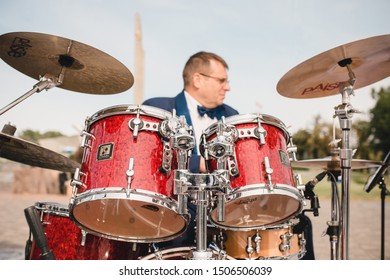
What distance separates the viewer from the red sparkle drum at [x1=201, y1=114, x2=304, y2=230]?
5.22 ft

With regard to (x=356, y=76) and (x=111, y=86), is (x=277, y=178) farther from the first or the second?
(x=111, y=86)

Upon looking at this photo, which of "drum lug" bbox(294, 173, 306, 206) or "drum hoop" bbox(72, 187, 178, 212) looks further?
"drum lug" bbox(294, 173, 306, 206)

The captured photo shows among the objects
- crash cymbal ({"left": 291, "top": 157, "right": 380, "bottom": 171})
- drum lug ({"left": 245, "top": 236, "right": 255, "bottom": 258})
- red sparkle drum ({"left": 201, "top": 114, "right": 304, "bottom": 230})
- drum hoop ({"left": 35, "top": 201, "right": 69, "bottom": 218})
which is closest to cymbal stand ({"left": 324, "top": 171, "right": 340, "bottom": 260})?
crash cymbal ({"left": 291, "top": 157, "right": 380, "bottom": 171})

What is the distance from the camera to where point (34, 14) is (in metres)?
2.06

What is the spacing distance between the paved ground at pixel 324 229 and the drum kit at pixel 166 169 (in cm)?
99

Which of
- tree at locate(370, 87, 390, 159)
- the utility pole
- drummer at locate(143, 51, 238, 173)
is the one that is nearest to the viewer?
the utility pole

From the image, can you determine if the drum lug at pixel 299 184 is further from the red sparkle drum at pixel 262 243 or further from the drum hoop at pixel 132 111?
the drum hoop at pixel 132 111

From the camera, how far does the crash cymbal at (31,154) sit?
5.70 feet

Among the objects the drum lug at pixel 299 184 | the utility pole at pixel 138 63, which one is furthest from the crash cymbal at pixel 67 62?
the drum lug at pixel 299 184

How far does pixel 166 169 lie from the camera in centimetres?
159

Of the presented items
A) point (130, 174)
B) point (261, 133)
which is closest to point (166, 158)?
point (130, 174)

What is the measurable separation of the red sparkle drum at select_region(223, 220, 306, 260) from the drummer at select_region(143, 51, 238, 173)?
0.75 metres

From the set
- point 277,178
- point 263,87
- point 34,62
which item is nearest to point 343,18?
point 263,87

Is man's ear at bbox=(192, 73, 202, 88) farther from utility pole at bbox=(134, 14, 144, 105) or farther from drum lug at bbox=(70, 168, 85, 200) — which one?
drum lug at bbox=(70, 168, 85, 200)
